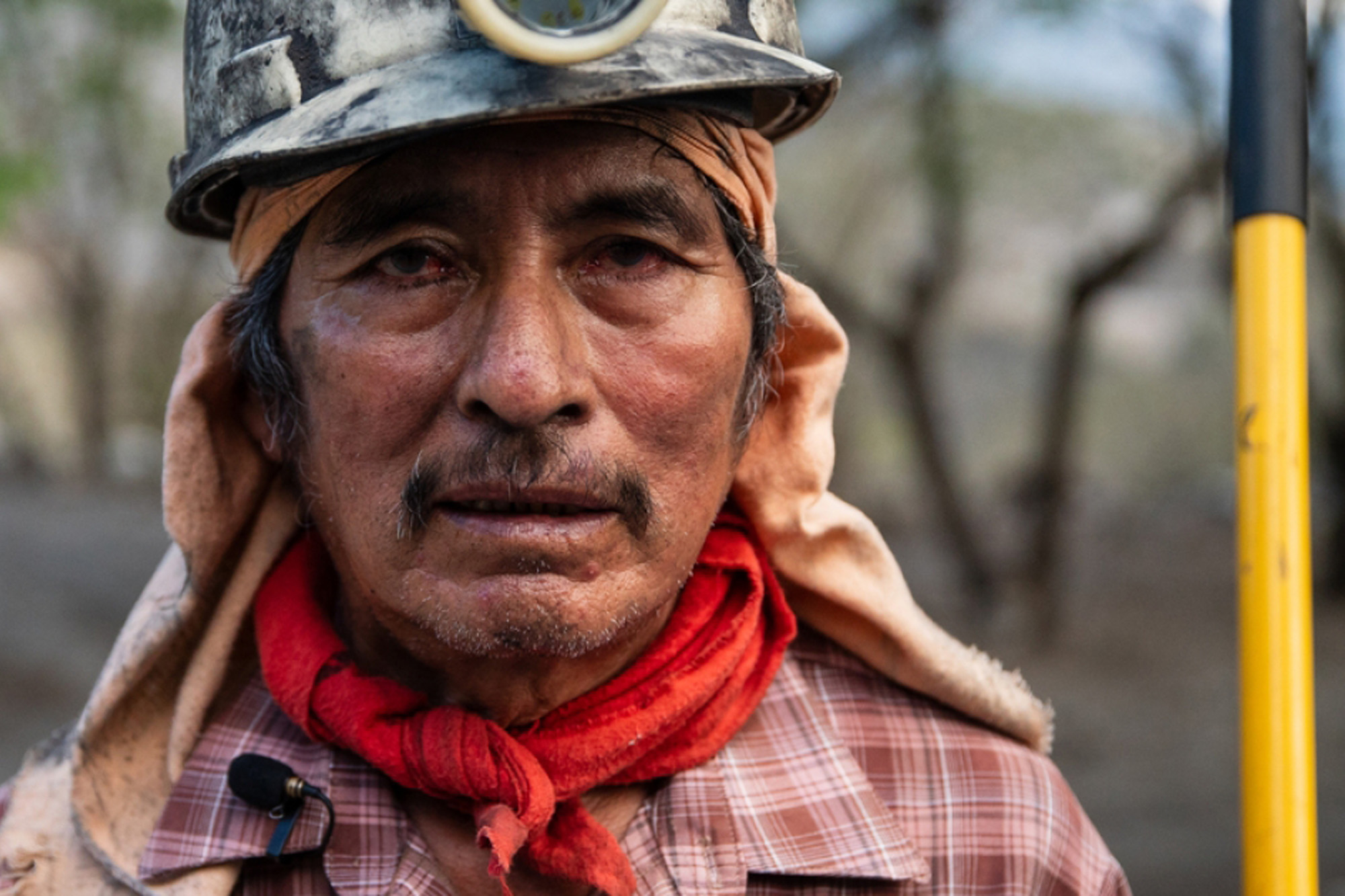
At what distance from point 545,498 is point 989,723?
93 cm

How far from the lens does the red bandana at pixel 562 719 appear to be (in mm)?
1770

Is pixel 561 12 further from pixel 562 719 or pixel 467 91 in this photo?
pixel 562 719

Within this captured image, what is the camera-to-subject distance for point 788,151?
14328 mm

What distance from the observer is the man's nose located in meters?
1.62

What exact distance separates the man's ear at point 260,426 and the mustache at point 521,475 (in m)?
0.39

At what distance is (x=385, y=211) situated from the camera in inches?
68.3

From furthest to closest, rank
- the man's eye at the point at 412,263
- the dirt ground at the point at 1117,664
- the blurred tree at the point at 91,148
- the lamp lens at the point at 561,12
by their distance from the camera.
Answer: the blurred tree at the point at 91,148, the dirt ground at the point at 1117,664, the man's eye at the point at 412,263, the lamp lens at the point at 561,12

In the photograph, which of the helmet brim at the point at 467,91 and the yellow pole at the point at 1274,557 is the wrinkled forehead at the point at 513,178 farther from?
the yellow pole at the point at 1274,557

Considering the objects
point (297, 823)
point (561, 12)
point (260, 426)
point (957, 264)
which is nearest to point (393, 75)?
point (561, 12)

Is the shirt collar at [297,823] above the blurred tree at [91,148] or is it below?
below

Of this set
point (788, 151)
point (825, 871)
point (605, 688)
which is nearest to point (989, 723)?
point (825, 871)

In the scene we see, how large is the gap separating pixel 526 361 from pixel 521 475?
0.50 ft

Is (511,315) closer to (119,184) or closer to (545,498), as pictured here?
(545,498)

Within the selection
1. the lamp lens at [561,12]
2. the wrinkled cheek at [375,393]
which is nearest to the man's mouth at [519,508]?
the wrinkled cheek at [375,393]
